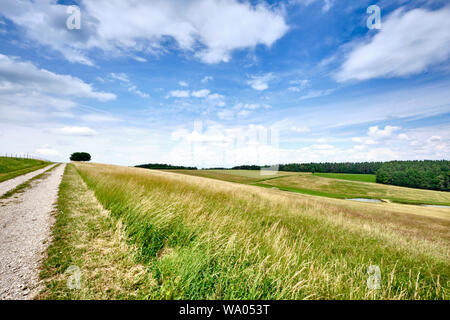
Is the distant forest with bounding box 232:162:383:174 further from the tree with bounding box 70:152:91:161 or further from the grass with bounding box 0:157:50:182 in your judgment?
the grass with bounding box 0:157:50:182

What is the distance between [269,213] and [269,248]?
4.60 metres

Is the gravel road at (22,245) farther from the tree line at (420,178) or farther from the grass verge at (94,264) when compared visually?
the tree line at (420,178)

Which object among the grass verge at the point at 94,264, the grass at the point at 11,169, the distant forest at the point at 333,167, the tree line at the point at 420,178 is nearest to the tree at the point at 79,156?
the grass at the point at 11,169

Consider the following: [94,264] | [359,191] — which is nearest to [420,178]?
[359,191]

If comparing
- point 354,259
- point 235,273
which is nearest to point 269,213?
point 354,259

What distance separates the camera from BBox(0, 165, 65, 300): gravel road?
106 inches

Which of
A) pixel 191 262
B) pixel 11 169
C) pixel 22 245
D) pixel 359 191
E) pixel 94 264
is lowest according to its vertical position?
pixel 359 191

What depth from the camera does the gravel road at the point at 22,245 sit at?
Answer: 269cm

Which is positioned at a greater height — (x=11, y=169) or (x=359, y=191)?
(x=11, y=169)

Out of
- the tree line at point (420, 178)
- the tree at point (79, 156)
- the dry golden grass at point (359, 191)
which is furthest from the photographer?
the tree at point (79, 156)

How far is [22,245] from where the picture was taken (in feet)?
13.5

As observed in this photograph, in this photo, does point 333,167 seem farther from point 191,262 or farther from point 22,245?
point 22,245

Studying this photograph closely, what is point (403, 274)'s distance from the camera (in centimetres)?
520
